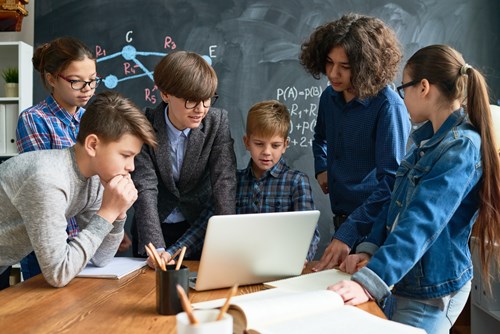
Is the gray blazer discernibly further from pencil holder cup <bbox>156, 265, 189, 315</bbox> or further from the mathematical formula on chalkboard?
the mathematical formula on chalkboard

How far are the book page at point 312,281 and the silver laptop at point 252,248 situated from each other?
0.15 ft

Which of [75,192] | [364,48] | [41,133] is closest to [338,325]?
[75,192]

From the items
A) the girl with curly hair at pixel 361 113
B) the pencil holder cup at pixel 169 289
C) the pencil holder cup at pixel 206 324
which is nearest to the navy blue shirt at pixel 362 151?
the girl with curly hair at pixel 361 113

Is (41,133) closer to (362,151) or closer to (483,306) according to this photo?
(362,151)

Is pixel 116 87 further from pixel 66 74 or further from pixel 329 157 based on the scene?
pixel 329 157

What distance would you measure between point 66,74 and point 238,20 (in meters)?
1.54

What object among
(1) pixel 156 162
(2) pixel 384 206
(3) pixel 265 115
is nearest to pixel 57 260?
(1) pixel 156 162

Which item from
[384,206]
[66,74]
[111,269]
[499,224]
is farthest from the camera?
[66,74]

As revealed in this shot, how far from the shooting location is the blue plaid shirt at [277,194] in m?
1.93

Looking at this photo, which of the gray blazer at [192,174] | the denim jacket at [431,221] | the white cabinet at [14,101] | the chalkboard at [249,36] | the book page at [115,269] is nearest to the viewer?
the denim jacket at [431,221]

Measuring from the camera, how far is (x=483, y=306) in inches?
105

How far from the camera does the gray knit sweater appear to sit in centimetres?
124

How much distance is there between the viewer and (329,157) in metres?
2.02

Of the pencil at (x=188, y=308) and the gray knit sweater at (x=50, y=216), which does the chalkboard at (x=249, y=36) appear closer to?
the gray knit sweater at (x=50, y=216)
